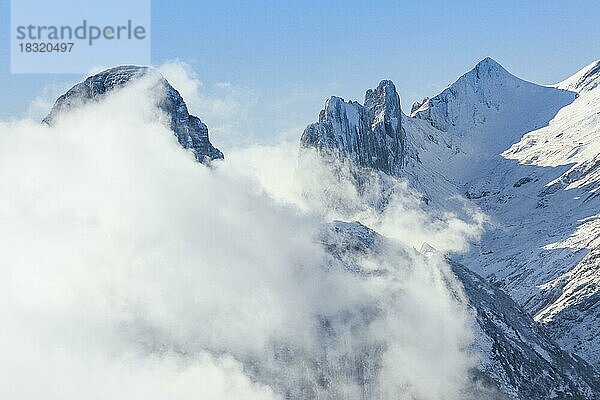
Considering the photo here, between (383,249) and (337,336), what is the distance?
25879 millimetres

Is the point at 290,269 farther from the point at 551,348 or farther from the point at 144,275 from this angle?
the point at 551,348

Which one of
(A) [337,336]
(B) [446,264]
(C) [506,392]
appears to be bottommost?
(C) [506,392]

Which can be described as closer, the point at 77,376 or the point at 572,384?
the point at 572,384

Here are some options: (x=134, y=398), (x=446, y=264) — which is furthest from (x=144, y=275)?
(x=446, y=264)

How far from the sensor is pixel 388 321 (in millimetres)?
167750

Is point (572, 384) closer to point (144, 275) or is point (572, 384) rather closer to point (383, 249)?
point (383, 249)

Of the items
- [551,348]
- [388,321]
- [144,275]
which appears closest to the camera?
[388,321]

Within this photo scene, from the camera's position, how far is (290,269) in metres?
180

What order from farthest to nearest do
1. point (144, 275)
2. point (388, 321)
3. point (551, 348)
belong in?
point (144, 275) → point (551, 348) → point (388, 321)

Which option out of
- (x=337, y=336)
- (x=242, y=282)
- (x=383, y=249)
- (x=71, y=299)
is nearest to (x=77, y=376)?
(x=71, y=299)

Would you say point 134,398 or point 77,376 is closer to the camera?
point 134,398

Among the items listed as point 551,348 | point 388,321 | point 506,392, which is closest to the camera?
point 506,392

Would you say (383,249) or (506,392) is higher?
(383,249)

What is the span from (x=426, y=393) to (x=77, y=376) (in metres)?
76.9
